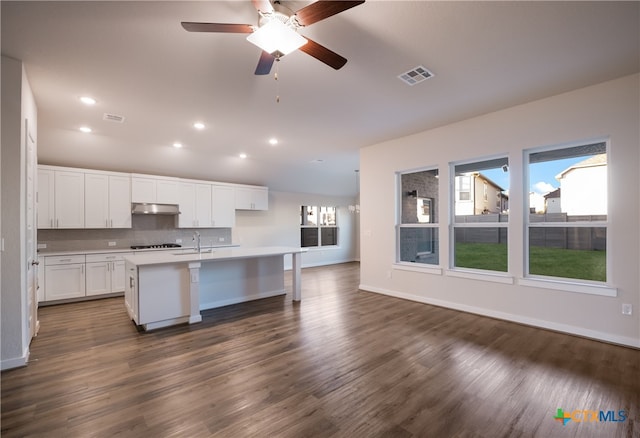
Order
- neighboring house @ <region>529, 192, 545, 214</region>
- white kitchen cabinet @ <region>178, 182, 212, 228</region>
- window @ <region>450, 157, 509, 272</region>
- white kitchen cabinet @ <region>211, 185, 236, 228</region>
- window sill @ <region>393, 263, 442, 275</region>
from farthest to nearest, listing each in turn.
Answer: white kitchen cabinet @ <region>211, 185, 236, 228</region> < white kitchen cabinet @ <region>178, 182, 212, 228</region> < window sill @ <region>393, 263, 442, 275</region> < window @ <region>450, 157, 509, 272</region> < neighboring house @ <region>529, 192, 545, 214</region>

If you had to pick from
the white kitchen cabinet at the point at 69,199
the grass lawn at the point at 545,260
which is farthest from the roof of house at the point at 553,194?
the white kitchen cabinet at the point at 69,199

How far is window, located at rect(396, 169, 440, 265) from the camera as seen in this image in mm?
4859

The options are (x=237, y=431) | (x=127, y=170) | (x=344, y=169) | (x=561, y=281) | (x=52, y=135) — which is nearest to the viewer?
(x=237, y=431)

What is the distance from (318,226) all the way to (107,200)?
569 cm

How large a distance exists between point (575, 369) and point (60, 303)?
700 centimetres

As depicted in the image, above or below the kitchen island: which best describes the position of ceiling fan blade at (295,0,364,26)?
above

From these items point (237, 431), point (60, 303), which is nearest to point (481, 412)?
point (237, 431)

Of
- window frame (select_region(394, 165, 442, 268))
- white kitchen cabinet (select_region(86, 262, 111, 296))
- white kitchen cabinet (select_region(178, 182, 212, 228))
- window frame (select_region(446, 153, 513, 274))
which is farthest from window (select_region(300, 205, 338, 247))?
window frame (select_region(446, 153, 513, 274))

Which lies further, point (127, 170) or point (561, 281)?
point (127, 170)

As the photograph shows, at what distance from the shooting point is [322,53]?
212cm

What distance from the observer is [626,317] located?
9.94ft

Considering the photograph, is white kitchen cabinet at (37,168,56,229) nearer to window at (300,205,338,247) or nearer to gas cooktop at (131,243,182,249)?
gas cooktop at (131,243,182,249)

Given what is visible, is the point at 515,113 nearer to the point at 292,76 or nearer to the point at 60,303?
the point at 292,76

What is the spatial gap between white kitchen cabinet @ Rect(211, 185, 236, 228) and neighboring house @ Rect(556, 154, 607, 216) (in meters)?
6.27
